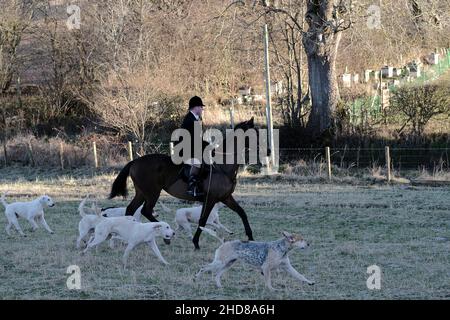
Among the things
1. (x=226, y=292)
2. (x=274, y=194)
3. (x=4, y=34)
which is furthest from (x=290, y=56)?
(x=226, y=292)

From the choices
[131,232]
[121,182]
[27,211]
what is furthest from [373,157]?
[131,232]

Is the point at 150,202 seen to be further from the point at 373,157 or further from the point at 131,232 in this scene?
the point at 373,157

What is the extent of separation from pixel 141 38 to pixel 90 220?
Answer: 85.8 ft

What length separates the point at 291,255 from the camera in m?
11.9

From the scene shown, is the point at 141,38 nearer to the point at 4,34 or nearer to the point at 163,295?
the point at 4,34

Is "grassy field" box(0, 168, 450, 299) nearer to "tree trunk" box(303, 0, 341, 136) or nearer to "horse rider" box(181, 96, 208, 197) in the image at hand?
"horse rider" box(181, 96, 208, 197)

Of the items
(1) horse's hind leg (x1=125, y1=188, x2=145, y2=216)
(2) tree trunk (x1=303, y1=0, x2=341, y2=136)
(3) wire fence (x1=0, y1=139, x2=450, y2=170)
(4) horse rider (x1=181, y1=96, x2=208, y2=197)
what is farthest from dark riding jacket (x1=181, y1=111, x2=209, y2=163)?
(2) tree trunk (x1=303, y1=0, x2=341, y2=136)

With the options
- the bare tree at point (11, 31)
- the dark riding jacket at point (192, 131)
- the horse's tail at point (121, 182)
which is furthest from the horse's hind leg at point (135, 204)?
the bare tree at point (11, 31)

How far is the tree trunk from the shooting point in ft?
88.0

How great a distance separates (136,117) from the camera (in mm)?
30703

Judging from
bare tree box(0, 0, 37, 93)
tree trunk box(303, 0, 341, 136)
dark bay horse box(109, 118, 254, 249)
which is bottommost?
dark bay horse box(109, 118, 254, 249)

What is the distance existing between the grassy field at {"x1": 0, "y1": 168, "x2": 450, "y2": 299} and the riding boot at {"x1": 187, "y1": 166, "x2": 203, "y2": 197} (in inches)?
36.1

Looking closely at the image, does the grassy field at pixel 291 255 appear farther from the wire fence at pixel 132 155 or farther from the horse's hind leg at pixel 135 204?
the wire fence at pixel 132 155

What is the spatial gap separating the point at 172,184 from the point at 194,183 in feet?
2.37
